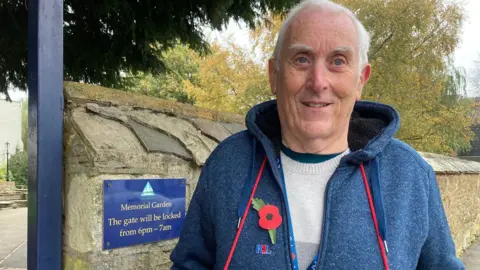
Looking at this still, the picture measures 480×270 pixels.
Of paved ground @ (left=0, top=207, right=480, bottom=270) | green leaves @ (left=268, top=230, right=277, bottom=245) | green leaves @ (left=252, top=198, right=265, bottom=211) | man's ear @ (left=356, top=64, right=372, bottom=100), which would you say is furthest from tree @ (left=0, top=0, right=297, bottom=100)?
paved ground @ (left=0, top=207, right=480, bottom=270)

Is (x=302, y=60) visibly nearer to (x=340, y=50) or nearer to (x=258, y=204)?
(x=340, y=50)

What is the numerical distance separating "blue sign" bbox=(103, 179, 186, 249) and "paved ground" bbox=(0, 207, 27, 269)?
4.93 meters

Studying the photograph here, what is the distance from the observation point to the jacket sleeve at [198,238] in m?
1.48

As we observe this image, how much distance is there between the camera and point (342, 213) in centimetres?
132

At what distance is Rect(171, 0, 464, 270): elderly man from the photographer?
130 centimetres

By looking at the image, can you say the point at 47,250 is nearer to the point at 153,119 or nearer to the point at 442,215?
the point at 153,119

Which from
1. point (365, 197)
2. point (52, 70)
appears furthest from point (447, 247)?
point (52, 70)

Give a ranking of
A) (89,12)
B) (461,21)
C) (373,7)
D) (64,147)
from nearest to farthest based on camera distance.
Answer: (64,147) < (89,12) < (373,7) < (461,21)

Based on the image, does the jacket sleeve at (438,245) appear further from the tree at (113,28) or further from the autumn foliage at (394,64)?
the autumn foliage at (394,64)

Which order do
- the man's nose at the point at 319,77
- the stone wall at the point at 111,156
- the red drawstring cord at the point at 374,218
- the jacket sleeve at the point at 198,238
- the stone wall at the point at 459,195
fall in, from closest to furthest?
the red drawstring cord at the point at 374,218
the man's nose at the point at 319,77
the jacket sleeve at the point at 198,238
the stone wall at the point at 111,156
the stone wall at the point at 459,195

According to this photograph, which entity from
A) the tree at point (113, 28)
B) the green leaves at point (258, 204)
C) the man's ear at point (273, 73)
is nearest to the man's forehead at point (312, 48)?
the man's ear at point (273, 73)

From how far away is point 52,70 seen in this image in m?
1.78

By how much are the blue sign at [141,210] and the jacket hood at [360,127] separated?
730 mm

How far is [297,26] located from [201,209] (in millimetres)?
741
